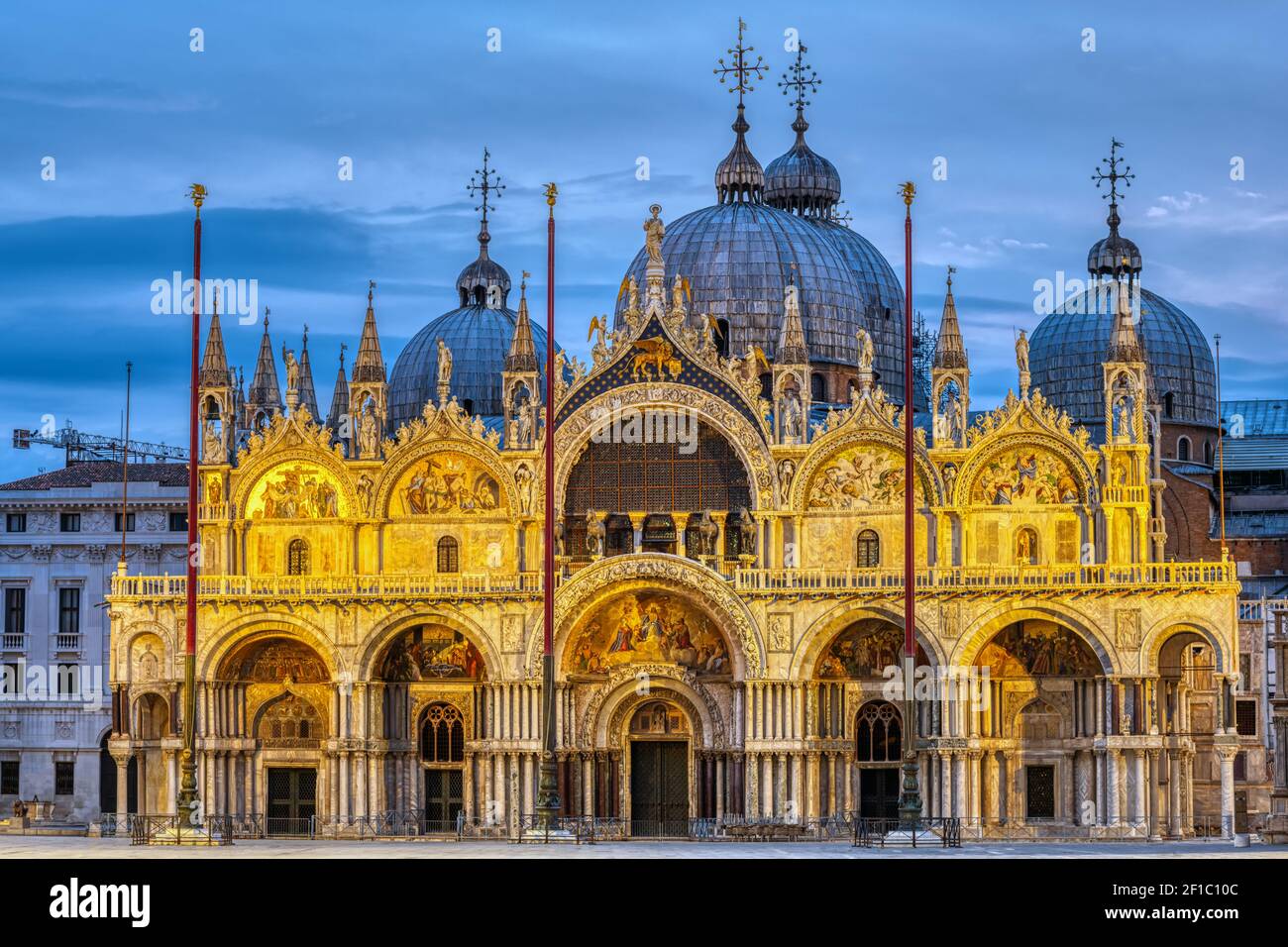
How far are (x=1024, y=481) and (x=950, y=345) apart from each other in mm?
4515

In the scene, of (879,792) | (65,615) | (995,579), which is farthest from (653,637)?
(65,615)

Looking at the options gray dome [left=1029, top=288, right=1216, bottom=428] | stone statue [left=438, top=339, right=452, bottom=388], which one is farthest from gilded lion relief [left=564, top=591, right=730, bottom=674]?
gray dome [left=1029, top=288, right=1216, bottom=428]

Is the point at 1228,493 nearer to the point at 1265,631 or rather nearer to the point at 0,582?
the point at 1265,631

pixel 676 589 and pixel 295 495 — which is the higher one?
pixel 295 495

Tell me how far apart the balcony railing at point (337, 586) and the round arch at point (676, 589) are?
1.42 meters

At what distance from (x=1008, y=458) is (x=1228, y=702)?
9.62 metres

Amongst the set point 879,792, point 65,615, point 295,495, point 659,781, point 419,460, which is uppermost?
point 419,460

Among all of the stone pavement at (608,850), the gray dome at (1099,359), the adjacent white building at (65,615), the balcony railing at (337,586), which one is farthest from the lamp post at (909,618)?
the adjacent white building at (65,615)

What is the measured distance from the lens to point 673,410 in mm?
83875

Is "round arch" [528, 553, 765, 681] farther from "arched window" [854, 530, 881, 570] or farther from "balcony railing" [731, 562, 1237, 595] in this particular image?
"arched window" [854, 530, 881, 570]

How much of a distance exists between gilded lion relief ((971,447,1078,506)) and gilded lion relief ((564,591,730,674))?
8913 mm

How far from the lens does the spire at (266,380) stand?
3644 inches

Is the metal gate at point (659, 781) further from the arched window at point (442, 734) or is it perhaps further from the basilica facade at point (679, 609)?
the arched window at point (442, 734)

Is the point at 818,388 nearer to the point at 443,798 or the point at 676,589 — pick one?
the point at 676,589
